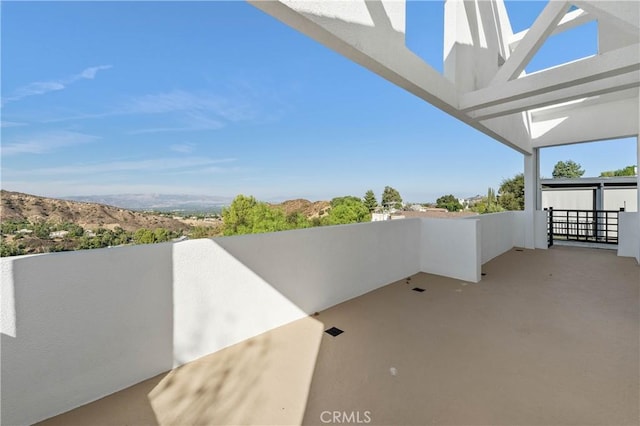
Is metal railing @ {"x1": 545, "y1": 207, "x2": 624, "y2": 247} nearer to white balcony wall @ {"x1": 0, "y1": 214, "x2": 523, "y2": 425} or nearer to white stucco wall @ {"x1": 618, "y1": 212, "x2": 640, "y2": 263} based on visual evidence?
white stucco wall @ {"x1": 618, "y1": 212, "x2": 640, "y2": 263}

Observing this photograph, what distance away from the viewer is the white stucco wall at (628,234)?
17.1 ft

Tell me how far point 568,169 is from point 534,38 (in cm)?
3847

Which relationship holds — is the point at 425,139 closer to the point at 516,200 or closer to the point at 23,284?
the point at 516,200

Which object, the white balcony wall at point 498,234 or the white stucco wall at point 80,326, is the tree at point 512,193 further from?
the white stucco wall at point 80,326

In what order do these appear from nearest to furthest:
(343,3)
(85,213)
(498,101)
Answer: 1. (343,3)
2. (498,101)
3. (85,213)

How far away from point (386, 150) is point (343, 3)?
21368 millimetres

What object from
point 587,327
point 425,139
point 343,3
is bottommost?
point 587,327

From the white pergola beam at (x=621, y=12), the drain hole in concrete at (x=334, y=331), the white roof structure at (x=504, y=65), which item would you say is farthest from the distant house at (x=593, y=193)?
the drain hole in concrete at (x=334, y=331)

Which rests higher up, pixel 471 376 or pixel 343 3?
pixel 343 3

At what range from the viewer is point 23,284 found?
4.46 ft

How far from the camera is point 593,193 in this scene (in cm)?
849

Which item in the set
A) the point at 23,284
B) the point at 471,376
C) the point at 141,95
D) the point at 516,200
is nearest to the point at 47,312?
the point at 23,284

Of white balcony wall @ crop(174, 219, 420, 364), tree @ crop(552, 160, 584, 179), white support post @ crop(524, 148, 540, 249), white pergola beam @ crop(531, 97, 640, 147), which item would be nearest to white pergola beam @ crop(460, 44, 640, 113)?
white balcony wall @ crop(174, 219, 420, 364)

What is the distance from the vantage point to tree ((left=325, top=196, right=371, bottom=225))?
60.0 ft
